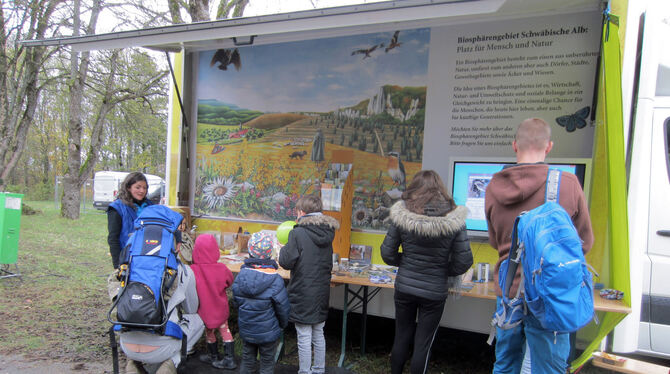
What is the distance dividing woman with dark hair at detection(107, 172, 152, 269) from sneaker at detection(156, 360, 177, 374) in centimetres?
101

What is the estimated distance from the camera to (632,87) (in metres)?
2.75

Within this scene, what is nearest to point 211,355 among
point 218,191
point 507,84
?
point 218,191

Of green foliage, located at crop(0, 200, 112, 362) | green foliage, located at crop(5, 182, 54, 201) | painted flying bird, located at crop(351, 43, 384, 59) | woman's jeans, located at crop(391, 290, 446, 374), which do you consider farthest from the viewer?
green foliage, located at crop(5, 182, 54, 201)

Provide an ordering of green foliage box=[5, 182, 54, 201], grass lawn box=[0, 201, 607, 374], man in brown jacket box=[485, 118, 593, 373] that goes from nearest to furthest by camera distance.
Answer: man in brown jacket box=[485, 118, 593, 373], grass lawn box=[0, 201, 607, 374], green foliage box=[5, 182, 54, 201]

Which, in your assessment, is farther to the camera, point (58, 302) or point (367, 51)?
point (58, 302)

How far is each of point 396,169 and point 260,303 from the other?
2.01 meters

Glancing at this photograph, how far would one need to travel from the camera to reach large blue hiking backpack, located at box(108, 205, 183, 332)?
2.58 meters

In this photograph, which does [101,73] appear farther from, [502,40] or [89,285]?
[502,40]

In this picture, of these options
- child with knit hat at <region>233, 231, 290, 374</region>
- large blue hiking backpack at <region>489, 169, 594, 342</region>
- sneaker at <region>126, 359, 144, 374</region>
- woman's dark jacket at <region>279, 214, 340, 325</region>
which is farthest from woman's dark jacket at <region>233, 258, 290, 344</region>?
large blue hiking backpack at <region>489, 169, 594, 342</region>

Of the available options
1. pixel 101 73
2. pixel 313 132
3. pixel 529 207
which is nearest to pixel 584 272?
pixel 529 207

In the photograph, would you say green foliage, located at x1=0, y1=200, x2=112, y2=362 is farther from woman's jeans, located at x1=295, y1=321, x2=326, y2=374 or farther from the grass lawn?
woman's jeans, located at x1=295, y1=321, x2=326, y2=374

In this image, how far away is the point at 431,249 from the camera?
2.71 m

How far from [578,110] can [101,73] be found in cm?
1235

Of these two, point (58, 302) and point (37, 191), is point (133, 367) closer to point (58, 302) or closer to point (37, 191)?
point (58, 302)
